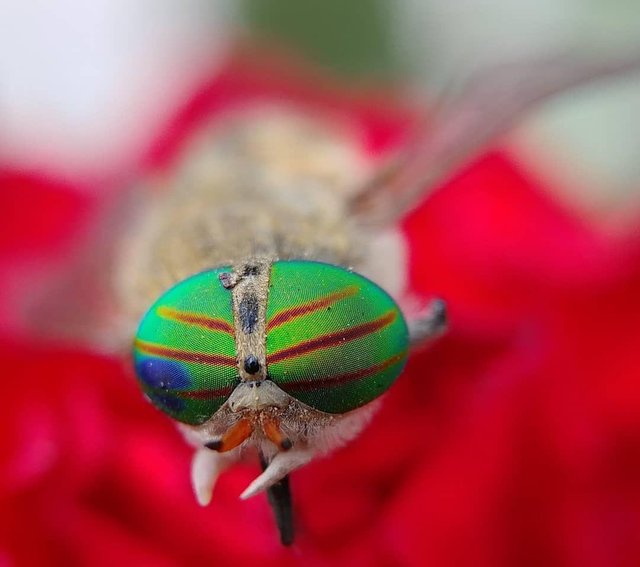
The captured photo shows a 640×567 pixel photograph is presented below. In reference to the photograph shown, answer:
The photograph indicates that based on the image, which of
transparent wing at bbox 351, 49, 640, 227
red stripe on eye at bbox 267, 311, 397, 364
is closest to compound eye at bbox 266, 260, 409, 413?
red stripe on eye at bbox 267, 311, 397, 364

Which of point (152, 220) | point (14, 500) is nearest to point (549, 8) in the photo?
point (152, 220)

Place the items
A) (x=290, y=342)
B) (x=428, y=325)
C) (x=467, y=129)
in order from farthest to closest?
(x=467, y=129)
(x=428, y=325)
(x=290, y=342)

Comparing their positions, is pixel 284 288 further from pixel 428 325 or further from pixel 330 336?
pixel 428 325

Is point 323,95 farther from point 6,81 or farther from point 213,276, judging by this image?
point 213,276

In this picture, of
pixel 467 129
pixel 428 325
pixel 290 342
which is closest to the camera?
pixel 290 342

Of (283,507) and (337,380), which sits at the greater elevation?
(337,380)

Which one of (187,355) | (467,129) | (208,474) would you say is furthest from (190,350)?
(467,129)

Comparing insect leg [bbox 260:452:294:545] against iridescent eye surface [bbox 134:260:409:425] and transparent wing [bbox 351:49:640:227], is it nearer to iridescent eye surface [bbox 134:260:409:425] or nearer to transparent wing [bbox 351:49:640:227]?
iridescent eye surface [bbox 134:260:409:425]
